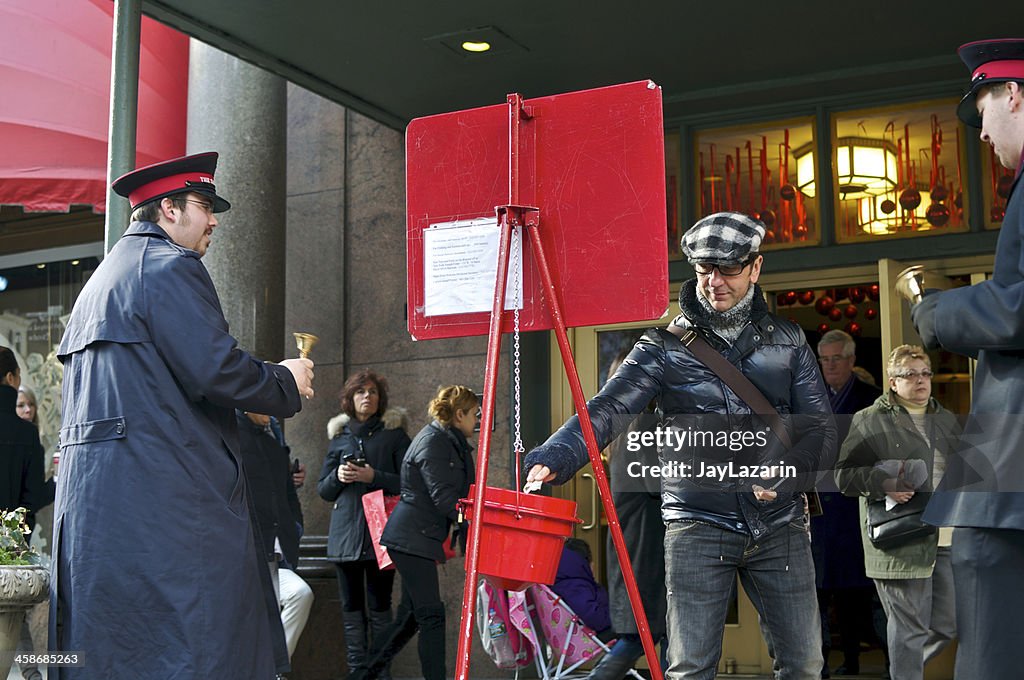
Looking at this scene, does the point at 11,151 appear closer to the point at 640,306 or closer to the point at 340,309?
the point at 340,309

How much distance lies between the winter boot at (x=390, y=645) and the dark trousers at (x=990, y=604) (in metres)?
5.14

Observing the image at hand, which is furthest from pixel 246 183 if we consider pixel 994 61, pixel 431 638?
pixel 994 61

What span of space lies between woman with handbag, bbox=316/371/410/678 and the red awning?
2698 mm

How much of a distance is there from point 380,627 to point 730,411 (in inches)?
170

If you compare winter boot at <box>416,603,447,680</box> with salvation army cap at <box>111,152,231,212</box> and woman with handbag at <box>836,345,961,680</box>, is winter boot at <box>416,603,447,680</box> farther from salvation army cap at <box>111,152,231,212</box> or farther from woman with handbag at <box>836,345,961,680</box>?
salvation army cap at <box>111,152,231,212</box>

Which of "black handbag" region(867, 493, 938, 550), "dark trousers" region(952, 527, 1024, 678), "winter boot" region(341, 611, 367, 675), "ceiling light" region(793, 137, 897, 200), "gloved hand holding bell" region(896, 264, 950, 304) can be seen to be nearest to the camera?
"dark trousers" region(952, 527, 1024, 678)

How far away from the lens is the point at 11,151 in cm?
944

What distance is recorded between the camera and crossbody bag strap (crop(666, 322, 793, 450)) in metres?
4.35

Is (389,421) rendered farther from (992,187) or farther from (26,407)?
(992,187)

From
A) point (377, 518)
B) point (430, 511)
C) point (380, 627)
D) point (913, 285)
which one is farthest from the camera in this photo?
point (380, 627)

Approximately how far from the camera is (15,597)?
454cm

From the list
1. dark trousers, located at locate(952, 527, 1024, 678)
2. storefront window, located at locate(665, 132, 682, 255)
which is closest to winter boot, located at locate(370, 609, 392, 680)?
storefront window, located at locate(665, 132, 682, 255)

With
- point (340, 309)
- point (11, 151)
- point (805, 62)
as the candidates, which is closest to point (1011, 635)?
point (805, 62)

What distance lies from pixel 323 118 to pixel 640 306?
6.42 metres
